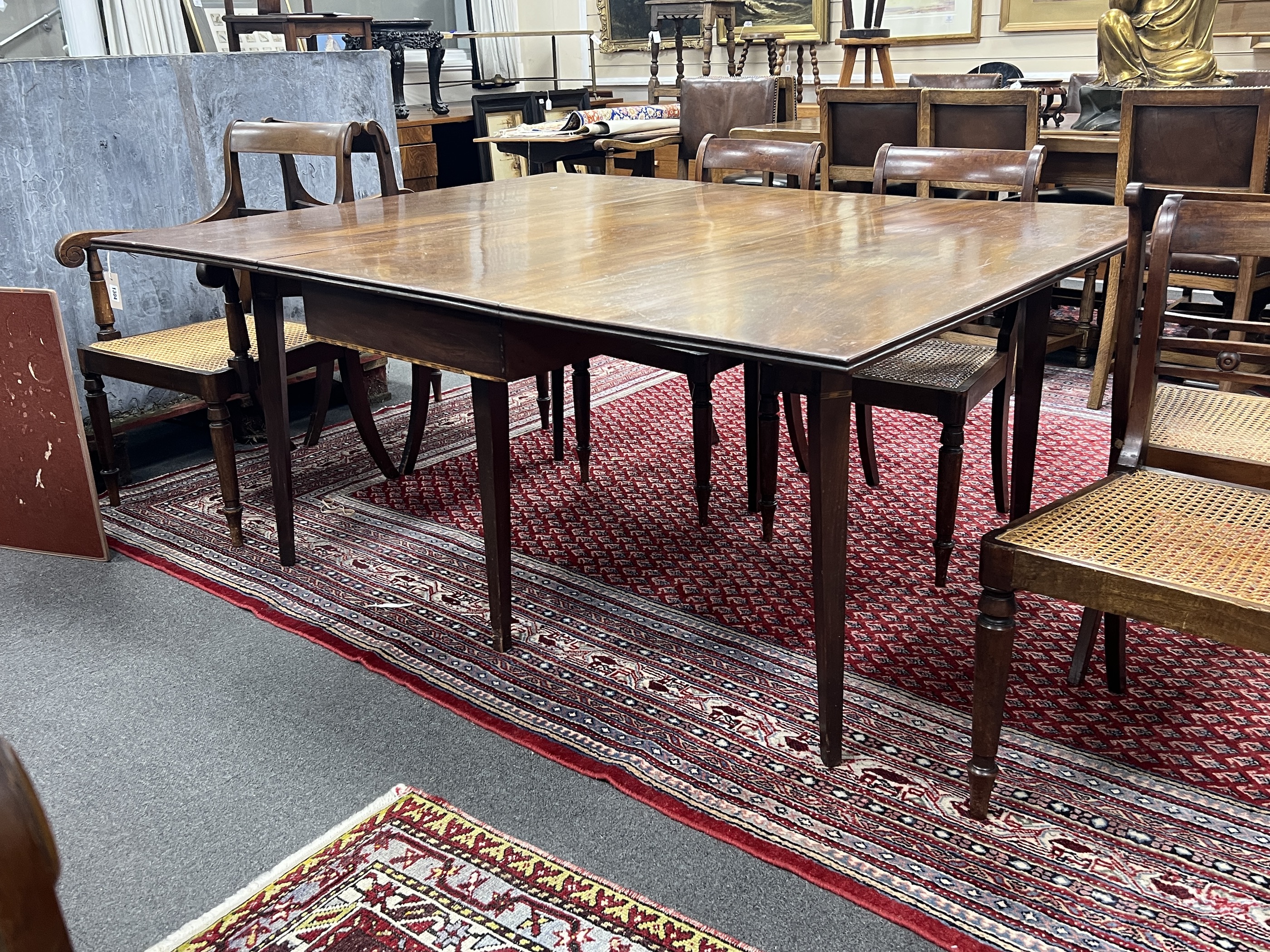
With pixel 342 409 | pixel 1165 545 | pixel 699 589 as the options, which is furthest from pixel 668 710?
pixel 342 409

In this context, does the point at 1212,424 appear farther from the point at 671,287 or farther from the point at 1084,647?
the point at 671,287

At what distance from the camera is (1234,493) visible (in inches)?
66.0

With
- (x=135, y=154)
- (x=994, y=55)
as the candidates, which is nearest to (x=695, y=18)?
(x=994, y=55)

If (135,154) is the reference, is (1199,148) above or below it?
below

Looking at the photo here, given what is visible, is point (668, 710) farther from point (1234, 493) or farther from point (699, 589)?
point (1234, 493)

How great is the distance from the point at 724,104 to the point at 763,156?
249 centimetres

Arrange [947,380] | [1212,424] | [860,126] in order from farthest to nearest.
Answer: [860,126]
[947,380]
[1212,424]

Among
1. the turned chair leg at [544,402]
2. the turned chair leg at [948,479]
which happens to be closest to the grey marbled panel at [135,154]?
the turned chair leg at [544,402]

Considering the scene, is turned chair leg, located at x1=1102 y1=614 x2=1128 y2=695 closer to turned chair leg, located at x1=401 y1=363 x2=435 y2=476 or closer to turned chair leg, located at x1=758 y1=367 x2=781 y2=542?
turned chair leg, located at x1=758 y1=367 x2=781 y2=542

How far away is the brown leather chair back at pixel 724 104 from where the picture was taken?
5.18 m

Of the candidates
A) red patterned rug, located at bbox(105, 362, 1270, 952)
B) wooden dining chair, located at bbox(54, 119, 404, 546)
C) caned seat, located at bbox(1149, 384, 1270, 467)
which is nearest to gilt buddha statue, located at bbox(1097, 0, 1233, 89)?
red patterned rug, located at bbox(105, 362, 1270, 952)

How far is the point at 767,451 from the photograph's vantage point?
8.32 feet

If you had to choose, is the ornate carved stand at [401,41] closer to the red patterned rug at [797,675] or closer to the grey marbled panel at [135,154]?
the grey marbled panel at [135,154]

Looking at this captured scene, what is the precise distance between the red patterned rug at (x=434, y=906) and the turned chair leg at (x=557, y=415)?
161 centimetres
